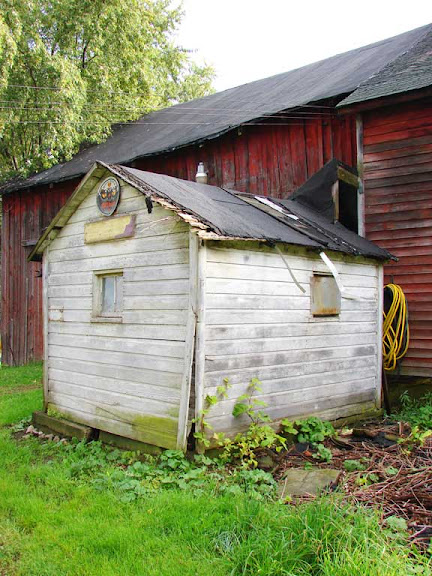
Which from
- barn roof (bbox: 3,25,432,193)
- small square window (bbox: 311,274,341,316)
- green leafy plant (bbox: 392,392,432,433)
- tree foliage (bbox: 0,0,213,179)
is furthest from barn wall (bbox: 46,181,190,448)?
tree foliage (bbox: 0,0,213,179)

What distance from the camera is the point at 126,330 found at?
6363 mm

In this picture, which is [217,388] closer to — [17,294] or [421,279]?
[421,279]

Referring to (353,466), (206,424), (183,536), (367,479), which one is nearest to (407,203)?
(353,466)

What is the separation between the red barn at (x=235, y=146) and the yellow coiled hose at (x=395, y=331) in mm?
804

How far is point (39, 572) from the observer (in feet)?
12.2

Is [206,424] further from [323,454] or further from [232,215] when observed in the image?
[232,215]

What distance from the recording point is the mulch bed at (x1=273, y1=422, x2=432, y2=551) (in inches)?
169

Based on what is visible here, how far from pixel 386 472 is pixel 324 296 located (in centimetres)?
→ 246

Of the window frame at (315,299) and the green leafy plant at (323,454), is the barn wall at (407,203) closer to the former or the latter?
the window frame at (315,299)

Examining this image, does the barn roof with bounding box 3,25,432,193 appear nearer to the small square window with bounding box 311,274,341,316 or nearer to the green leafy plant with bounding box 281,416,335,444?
the small square window with bounding box 311,274,341,316

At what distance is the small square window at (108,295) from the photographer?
21.8ft

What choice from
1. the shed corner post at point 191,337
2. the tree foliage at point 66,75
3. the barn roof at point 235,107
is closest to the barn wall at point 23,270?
the barn roof at point 235,107

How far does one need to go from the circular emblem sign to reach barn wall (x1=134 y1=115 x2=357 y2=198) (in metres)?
5.18

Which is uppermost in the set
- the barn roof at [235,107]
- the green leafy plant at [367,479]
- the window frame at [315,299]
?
the barn roof at [235,107]
